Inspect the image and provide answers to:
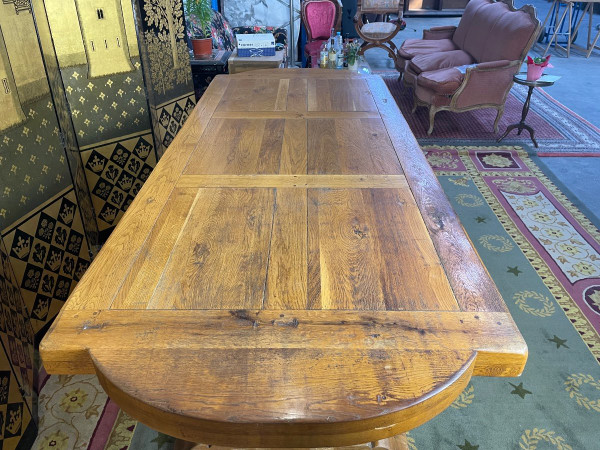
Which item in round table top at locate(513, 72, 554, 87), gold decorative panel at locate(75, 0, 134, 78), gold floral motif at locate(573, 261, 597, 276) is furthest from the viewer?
round table top at locate(513, 72, 554, 87)

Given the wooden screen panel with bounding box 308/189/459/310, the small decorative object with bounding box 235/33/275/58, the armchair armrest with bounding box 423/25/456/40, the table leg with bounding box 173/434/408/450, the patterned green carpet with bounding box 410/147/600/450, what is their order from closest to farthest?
the wooden screen panel with bounding box 308/189/459/310
the table leg with bounding box 173/434/408/450
the patterned green carpet with bounding box 410/147/600/450
the small decorative object with bounding box 235/33/275/58
the armchair armrest with bounding box 423/25/456/40

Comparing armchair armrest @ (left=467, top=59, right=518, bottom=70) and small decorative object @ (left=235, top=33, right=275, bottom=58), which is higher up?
small decorative object @ (left=235, top=33, right=275, bottom=58)

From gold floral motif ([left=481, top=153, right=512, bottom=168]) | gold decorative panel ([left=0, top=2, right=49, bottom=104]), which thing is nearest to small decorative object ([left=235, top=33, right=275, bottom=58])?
gold floral motif ([left=481, top=153, right=512, bottom=168])

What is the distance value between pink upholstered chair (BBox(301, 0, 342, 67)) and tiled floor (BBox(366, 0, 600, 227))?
92 centimetres

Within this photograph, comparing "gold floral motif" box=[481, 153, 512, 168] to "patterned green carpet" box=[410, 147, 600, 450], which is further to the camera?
"gold floral motif" box=[481, 153, 512, 168]

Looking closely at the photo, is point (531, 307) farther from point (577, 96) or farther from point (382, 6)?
point (382, 6)

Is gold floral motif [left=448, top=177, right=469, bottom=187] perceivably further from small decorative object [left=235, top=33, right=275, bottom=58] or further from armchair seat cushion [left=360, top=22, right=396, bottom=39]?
armchair seat cushion [left=360, top=22, right=396, bottom=39]

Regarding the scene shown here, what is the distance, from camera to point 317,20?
21.7ft

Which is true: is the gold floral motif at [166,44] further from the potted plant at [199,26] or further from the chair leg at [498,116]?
the chair leg at [498,116]

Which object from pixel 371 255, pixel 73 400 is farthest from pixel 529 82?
pixel 73 400

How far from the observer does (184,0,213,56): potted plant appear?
12.9ft

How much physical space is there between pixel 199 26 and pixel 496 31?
2.89 meters

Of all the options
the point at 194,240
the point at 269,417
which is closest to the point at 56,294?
the point at 194,240

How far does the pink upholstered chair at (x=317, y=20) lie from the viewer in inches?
254
